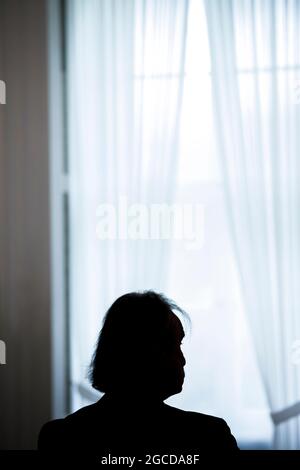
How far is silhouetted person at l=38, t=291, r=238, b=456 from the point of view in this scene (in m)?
0.92

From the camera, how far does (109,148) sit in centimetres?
215

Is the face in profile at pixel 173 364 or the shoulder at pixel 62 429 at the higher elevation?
the face in profile at pixel 173 364

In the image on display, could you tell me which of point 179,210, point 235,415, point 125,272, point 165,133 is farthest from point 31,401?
point 165,133

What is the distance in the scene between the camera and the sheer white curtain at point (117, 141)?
6.94ft

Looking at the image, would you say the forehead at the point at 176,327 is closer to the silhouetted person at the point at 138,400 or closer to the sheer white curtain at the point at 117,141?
the silhouetted person at the point at 138,400

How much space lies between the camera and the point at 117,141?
2150 millimetres

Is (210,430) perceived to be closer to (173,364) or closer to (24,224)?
(173,364)

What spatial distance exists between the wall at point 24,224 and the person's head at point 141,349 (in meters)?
1.17

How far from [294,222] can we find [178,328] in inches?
46.9

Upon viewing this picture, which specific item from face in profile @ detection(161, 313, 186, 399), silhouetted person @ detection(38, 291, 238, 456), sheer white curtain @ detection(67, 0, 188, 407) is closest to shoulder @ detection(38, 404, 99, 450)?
silhouetted person @ detection(38, 291, 238, 456)

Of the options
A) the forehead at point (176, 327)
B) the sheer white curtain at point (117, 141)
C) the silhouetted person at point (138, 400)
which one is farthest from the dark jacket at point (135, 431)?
the sheer white curtain at point (117, 141)

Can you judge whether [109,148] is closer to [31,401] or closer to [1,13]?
[1,13]

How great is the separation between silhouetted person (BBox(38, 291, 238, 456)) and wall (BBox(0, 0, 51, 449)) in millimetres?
1165

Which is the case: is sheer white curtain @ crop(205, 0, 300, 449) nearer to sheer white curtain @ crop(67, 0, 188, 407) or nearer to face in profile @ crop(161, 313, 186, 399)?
sheer white curtain @ crop(67, 0, 188, 407)
